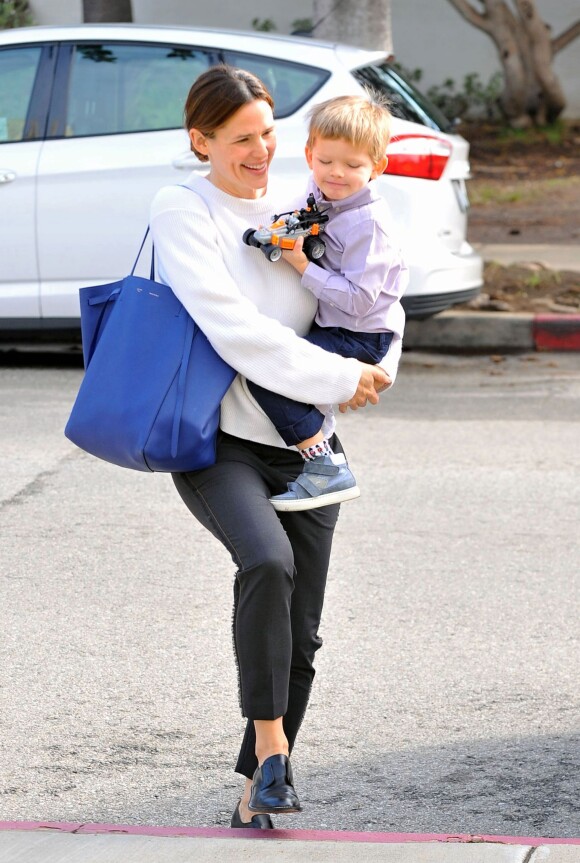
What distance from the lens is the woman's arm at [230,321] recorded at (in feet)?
9.04

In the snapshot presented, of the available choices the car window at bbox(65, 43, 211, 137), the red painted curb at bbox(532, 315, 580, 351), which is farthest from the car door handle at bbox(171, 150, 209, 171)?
the red painted curb at bbox(532, 315, 580, 351)

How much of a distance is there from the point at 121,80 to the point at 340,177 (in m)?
5.62

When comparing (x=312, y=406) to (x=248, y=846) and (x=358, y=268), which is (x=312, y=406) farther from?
(x=248, y=846)

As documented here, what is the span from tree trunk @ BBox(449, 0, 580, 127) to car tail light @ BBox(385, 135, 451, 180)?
41.4 ft

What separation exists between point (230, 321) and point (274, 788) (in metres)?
0.96

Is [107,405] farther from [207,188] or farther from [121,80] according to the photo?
[121,80]

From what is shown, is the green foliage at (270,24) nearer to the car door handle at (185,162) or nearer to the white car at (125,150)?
the white car at (125,150)

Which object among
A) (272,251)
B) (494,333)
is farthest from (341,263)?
(494,333)

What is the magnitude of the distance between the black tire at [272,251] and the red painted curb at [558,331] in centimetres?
A: 683

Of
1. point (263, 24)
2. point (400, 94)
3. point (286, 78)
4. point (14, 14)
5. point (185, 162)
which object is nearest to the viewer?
point (185, 162)

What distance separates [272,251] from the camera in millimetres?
2789

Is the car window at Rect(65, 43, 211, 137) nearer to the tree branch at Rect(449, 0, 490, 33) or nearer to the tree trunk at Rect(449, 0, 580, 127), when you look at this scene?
the tree trunk at Rect(449, 0, 580, 127)

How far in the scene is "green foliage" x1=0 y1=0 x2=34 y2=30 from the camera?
19641 millimetres

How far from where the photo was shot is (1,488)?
231 inches
